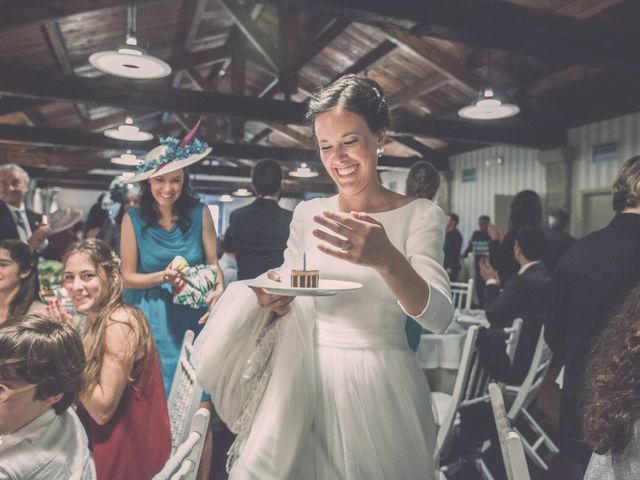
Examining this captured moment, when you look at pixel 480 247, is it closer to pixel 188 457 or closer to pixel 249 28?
pixel 249 28

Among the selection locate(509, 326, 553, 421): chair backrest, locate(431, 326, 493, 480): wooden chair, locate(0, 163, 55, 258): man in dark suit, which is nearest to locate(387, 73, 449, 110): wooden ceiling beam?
locate(509, 326, 553, 421): chair backrest

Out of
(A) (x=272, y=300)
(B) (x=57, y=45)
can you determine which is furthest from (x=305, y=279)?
(B) (x=57, y=45)

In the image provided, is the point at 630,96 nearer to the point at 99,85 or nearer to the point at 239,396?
the point at 99,85

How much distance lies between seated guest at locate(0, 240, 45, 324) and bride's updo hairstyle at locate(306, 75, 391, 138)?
147 cm

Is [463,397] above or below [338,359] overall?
below

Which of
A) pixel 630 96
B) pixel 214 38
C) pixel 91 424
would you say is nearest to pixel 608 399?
pixel 91 424

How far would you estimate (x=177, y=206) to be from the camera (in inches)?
95.0

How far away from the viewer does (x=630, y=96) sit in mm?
6270

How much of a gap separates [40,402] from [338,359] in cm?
61

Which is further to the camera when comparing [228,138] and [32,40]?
[228,138]

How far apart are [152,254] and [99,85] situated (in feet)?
15.7

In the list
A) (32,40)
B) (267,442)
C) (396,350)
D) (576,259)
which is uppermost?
(32,40)

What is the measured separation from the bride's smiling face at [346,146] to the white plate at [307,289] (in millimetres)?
218

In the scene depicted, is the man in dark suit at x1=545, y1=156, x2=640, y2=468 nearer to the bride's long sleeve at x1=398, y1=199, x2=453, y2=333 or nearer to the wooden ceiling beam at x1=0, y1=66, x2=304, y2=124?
the bride's long sleeve at x1=398, y1=199, x2=453, y2=333
